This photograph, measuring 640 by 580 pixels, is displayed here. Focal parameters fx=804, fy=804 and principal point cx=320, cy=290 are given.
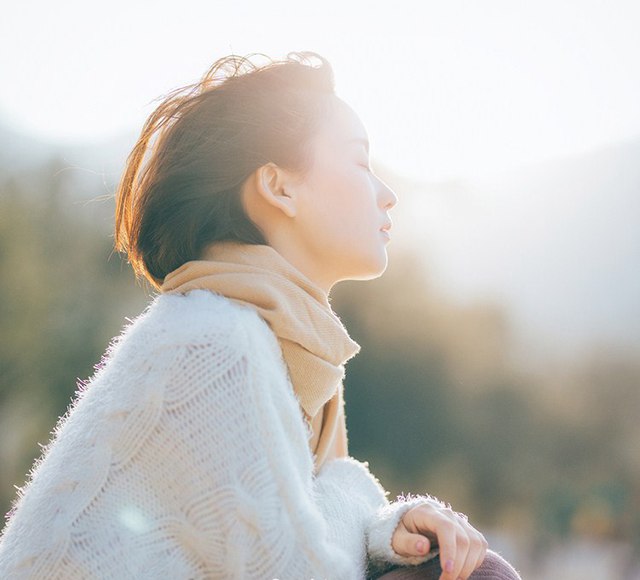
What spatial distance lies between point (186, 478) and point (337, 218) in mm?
Answer: 743

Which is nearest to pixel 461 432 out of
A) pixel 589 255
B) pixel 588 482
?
pixel 588 482

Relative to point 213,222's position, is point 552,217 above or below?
below

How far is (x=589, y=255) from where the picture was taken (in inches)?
460

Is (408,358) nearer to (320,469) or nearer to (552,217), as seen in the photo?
(552,217)

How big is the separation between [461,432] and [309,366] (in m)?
9.32

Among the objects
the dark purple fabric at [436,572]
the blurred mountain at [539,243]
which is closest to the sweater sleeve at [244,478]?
the dark purple fabric at [436,572]

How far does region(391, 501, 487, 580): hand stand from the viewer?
4.88 feet

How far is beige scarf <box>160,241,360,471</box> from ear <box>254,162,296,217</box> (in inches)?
5.6

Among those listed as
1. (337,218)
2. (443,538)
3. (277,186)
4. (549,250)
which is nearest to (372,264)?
(337,218)

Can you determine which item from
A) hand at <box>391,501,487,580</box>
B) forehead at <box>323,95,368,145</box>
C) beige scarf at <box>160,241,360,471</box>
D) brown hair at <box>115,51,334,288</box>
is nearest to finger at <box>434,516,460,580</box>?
hand at <box>391,501,487,580</box>

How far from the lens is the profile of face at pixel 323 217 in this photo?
1872 mm

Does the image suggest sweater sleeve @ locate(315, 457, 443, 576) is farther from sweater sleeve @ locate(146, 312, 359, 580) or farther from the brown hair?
the brown hair

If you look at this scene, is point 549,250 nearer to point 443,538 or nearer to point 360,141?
point 360,141

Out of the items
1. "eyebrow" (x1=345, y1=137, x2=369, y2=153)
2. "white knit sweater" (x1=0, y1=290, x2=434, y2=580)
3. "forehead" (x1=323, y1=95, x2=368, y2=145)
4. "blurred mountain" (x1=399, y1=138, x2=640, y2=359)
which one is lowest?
"blurred mountain" (x1=399, y1=138, x2=640, y2=359)
